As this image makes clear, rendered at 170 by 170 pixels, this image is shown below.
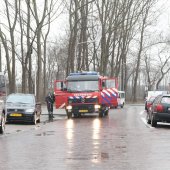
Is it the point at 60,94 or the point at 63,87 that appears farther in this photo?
the point at 63,87

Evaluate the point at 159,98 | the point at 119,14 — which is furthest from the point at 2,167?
the point at 119,14

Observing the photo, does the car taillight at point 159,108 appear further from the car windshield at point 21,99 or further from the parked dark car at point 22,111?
the car windshield at point 21,99

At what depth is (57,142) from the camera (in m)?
16.1

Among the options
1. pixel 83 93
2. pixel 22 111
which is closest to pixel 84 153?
pixel 22 111

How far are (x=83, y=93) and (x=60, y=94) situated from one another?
65.3 inches

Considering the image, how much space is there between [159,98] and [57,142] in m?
10.2

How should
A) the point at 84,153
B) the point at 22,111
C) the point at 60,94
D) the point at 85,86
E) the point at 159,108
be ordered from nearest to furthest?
the point at 84,153
the point at 159,108
the point at 22,111
the point at 85,86
the point at 60,94

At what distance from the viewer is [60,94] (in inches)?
1347

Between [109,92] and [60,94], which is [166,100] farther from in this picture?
[60,94]

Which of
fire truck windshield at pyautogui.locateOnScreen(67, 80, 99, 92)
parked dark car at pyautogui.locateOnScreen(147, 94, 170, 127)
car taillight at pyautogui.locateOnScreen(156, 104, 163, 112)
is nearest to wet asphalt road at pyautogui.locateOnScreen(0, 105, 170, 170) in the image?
parked dark car at pyautogui.locateOnScreen(147, 94, 170, 127)

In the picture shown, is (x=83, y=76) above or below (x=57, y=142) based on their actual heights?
above

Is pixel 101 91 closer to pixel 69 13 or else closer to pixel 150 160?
pixel 69 13

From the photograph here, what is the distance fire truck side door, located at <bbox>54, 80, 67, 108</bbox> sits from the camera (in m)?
34.2

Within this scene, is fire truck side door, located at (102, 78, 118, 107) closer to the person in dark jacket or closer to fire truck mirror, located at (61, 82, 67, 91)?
fire truck mirror, located at (61, 82, 67, 91)
